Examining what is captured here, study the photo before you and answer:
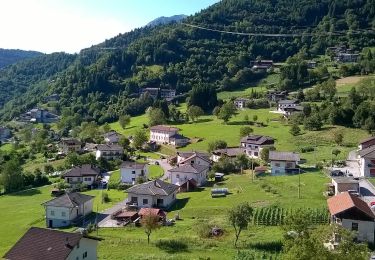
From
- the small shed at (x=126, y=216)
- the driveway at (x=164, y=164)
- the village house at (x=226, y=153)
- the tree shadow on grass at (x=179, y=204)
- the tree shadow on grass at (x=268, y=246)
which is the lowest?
the driveway at (x=164, y=164)

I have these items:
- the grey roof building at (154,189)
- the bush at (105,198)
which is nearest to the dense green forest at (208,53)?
the bush at (105,198)

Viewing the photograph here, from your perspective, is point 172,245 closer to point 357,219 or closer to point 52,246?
point 52,246

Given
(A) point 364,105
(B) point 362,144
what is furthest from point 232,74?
(B) point 362,144

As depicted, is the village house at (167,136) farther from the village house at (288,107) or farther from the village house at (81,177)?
the village house at (81,177)

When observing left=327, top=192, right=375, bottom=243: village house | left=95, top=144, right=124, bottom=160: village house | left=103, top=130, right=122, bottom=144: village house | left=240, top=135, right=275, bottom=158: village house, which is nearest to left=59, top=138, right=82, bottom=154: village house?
left=103, top=130, right=122, bottom=144: village house

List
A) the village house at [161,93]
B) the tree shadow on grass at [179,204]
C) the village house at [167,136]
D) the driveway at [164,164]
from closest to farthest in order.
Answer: the tree shadow on grass at [179,204] → the driveway at [164,164] → the village house at [167,136] → the village house at [161,93]

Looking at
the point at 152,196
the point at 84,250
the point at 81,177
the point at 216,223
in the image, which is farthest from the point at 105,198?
the point at 84,250
